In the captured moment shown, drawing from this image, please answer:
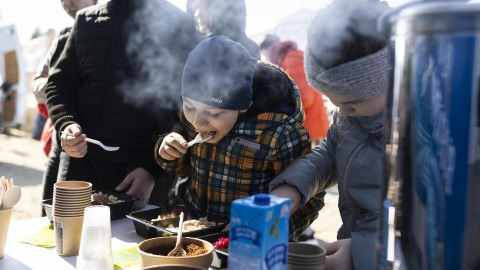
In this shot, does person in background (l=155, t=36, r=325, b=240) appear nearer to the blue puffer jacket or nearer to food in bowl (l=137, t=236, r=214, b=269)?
the blue puffer jacket

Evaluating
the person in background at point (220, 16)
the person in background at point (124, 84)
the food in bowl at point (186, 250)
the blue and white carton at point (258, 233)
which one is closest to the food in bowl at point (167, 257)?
the food in bowl at point (186, 250)

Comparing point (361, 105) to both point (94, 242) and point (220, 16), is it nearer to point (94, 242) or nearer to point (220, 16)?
point (94, 242)

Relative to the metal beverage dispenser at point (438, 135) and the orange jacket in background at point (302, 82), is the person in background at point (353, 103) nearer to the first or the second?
the metal beverage dispenser at point (438, 135)

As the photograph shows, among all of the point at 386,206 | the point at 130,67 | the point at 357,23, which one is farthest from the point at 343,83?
the point at 130,67

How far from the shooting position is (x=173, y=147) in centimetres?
205

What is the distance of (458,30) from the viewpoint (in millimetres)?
737

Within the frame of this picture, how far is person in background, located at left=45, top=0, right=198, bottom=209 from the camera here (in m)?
2.62

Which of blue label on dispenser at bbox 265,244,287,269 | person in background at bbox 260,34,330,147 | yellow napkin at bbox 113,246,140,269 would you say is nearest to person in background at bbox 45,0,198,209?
yellow napkin at bbox 113,246,140,269

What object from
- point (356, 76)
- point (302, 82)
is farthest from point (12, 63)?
point (356, 76)

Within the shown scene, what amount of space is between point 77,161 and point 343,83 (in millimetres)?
1913

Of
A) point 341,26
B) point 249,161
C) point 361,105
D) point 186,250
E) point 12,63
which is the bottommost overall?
point 186,250

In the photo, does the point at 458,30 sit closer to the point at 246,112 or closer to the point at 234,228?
the point at 234,228

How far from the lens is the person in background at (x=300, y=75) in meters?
4.88

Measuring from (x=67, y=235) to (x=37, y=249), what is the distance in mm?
180
